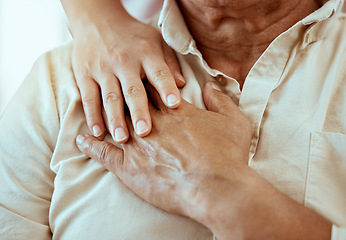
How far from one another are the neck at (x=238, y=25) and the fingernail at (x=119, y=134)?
352 mm

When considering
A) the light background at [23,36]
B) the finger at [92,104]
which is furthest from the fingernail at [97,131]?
the light background at [23,36]

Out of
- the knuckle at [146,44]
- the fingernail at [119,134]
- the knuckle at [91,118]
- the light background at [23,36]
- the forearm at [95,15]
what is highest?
the forearm at [95,15]

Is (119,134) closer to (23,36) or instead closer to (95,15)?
(95,15)

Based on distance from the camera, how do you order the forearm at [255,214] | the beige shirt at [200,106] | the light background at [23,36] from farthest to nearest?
1. the light background at [23,36]
2. the beige shirt at [200,106]
3. the forearm at [255,214]

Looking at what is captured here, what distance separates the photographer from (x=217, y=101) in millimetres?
1108

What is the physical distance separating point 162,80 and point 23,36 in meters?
1.44

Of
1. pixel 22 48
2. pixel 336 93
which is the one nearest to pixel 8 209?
pixel 336 93

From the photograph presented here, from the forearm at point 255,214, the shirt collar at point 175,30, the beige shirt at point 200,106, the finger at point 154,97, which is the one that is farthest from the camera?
the shirt collar at point 175,30

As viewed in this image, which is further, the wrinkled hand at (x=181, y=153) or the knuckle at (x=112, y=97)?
the knuckle at (x=112, y=97)

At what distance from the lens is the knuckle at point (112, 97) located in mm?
1133

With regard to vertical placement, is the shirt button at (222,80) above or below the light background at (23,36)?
above

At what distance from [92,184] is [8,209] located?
0.23 metres

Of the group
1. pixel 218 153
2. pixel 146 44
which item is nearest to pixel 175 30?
pixel 146 44

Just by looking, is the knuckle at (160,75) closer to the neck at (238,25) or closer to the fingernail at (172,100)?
the fingernail at (172,100)
